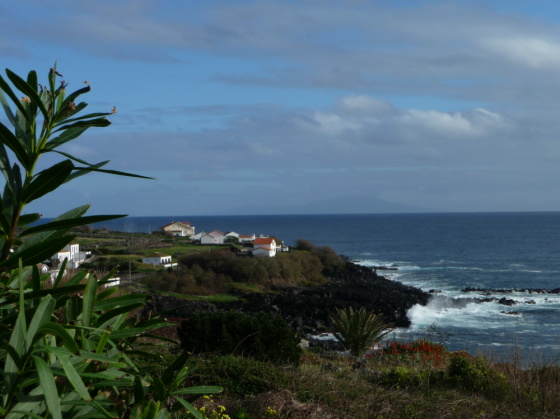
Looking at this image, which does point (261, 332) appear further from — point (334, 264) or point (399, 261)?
point (399, 261)

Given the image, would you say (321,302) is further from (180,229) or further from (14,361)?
(180,229)

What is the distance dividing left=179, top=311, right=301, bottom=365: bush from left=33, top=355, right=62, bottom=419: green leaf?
7633 mm

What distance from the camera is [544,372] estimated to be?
962 cm

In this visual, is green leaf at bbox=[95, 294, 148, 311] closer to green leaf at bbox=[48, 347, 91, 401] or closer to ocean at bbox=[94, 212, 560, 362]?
green leaf at bbox=[48, 347, 91, 401]

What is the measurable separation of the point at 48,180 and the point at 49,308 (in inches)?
15.4

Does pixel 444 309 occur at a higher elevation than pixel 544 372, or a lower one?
lower

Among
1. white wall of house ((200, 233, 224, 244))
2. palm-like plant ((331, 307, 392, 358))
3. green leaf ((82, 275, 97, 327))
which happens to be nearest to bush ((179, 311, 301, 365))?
palm-like plant ((331, 307, 392, 358))

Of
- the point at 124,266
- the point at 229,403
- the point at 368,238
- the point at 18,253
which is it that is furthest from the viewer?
the point at 368,238

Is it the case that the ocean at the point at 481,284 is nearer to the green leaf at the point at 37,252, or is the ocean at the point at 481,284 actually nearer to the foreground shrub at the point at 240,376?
the foreground shrub at the point at 240,376

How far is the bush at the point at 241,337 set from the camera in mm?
9414

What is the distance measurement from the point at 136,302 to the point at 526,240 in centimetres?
11755

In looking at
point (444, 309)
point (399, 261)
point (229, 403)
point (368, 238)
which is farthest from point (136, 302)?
point (368, 238)

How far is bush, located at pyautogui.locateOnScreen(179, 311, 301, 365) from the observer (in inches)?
371

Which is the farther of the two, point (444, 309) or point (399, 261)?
point (399, 261)
